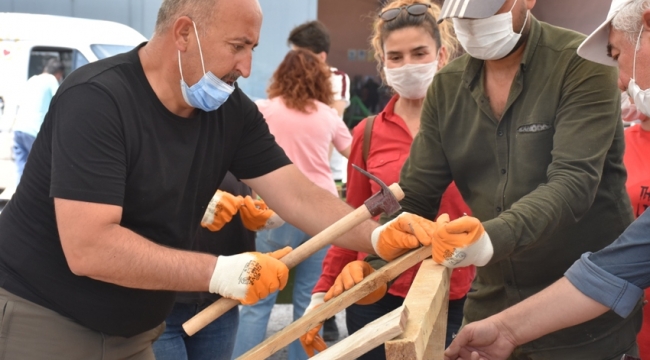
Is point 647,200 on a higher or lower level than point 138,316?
higher

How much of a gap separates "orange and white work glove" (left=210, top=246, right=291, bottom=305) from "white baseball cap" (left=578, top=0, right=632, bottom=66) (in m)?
1.12

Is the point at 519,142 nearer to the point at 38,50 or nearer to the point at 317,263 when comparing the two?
the point at 317,263

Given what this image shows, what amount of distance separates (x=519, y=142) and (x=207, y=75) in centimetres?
100

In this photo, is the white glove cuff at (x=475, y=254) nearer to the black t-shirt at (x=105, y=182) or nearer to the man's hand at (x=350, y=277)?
the man's hand at (x=350, y=277)

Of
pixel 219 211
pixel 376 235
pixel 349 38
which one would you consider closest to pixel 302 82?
pixel 219 211

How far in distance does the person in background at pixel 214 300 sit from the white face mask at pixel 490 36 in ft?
4.32

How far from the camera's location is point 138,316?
2.38 m

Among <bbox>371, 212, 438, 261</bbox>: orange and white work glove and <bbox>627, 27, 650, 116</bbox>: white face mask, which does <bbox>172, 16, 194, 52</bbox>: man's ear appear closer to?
<bbox>371, 212, 438, 261</bbox>: orange and white work glove

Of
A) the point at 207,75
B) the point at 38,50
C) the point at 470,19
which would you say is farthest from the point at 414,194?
the point at 38,50

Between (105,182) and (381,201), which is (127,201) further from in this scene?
(381,201)

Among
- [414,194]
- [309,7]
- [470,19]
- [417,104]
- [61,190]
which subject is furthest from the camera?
[309,7]

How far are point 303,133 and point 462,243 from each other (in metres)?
2.76

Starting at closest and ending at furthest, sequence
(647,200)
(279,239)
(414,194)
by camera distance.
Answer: (414,194) < (647,200) < (279,239)

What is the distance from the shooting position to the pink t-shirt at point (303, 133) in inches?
185
